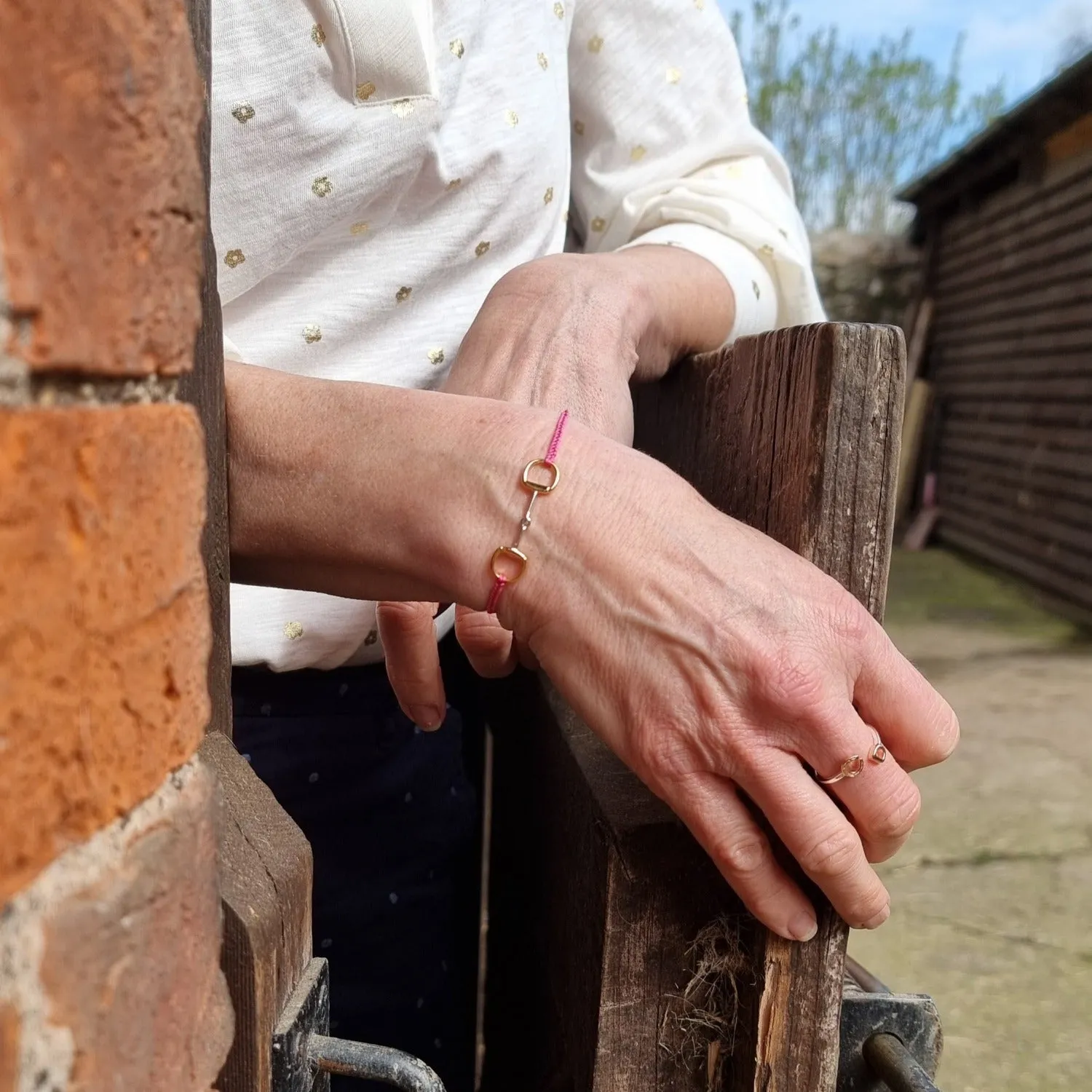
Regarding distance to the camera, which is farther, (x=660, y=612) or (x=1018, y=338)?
(x=1018, y=338)

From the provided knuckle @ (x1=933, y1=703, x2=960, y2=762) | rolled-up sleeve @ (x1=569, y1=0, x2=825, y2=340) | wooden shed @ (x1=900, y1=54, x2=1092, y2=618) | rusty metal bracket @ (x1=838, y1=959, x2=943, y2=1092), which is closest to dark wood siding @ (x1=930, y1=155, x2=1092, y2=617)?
wooden shed @ (x1=900, y1=54, x2=1092, y2=618)

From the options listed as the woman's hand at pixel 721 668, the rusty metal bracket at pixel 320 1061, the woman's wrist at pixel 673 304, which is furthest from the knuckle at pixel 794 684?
the woman's wrist at pixel 673 304

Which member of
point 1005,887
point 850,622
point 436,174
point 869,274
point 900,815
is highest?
point 869,274

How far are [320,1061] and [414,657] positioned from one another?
0.30 metres

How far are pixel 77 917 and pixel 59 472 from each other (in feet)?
0.41

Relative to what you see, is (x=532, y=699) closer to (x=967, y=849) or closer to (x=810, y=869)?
(x=810, y=869)

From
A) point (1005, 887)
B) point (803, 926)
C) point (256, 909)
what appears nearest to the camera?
point (256, 909)

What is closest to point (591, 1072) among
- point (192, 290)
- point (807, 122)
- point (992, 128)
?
point (192, 290)

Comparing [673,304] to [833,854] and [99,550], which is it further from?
[99,550]

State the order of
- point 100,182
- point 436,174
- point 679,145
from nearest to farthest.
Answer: point 100,182 < point 436,174 < point 679,145

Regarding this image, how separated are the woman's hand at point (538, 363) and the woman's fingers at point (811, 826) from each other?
0.21 meters

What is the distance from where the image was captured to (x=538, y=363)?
717mm

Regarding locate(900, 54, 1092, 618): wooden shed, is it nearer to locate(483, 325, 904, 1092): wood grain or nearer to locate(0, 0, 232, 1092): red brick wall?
locate(483, 325, 904, 1092): wood grain

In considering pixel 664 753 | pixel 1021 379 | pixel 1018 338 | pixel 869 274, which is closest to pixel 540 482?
pixel 664 753
